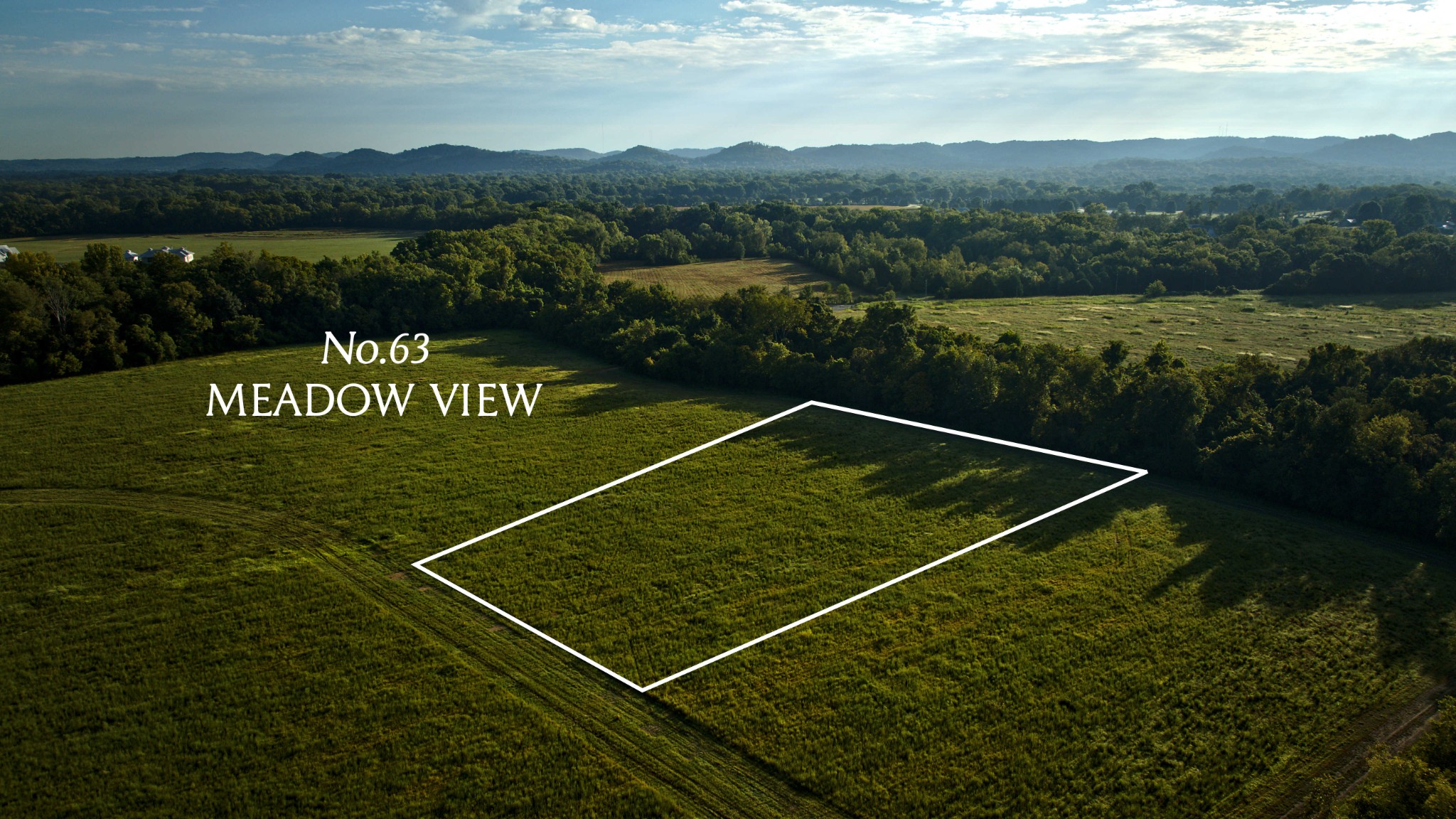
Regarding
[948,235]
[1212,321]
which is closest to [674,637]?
[1212,321]

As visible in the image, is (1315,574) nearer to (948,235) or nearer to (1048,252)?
(1048,252)

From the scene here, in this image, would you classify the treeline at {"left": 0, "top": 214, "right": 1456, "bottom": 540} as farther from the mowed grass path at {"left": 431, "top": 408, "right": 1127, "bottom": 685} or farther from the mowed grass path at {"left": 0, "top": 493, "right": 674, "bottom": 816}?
the mowed grass path at {"left": 0, "top": 493, "right": 674, "bottom": 816}

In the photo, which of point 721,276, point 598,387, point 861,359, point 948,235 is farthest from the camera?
point 948,235

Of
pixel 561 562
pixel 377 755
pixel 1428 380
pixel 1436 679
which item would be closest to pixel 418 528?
pixel 561 562

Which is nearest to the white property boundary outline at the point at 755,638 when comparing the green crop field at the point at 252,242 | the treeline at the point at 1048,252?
the treeline at the point at 1048,252

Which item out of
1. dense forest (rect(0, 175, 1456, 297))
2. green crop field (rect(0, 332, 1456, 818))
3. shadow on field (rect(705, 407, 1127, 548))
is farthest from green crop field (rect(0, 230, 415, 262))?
shadow on field (rect(705, 407, 1127, 548))
